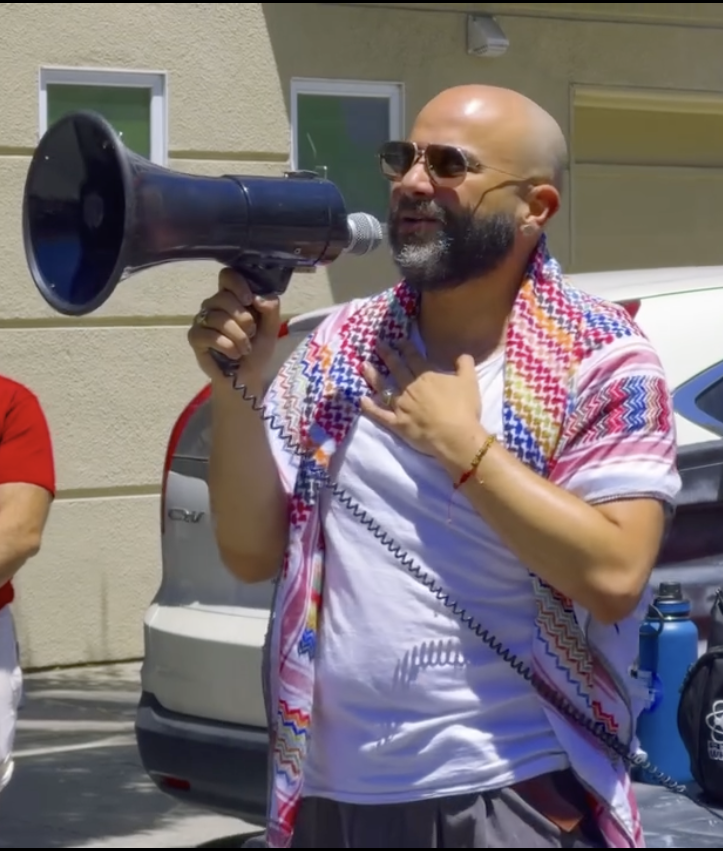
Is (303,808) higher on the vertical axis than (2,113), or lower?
lower

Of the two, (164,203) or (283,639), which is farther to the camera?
(283,639)

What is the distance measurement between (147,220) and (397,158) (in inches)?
16.1

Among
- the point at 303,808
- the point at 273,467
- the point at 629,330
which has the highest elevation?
the point at 629,330

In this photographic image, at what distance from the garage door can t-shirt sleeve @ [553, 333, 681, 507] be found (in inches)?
293

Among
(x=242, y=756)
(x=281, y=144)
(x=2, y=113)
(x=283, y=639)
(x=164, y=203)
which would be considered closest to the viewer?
(x=164, y=203)

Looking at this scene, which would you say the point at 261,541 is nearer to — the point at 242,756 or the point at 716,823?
the point at 716,823

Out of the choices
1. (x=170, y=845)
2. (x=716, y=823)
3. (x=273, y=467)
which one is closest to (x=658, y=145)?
(x=170, y=845)

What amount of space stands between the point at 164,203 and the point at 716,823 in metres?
1.65

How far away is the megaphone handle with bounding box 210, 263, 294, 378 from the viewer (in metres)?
2.38

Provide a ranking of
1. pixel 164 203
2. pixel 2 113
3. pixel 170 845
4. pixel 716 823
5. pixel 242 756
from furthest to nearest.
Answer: pixel 2 113, pixel 170 845, pixel 242 756, pixel 716 823, pixel 164 203

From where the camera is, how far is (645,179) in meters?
10.3

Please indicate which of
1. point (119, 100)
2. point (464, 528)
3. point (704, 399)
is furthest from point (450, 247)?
point (119, 100)

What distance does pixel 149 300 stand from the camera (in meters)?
8.38

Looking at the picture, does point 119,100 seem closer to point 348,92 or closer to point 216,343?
point 348,92
